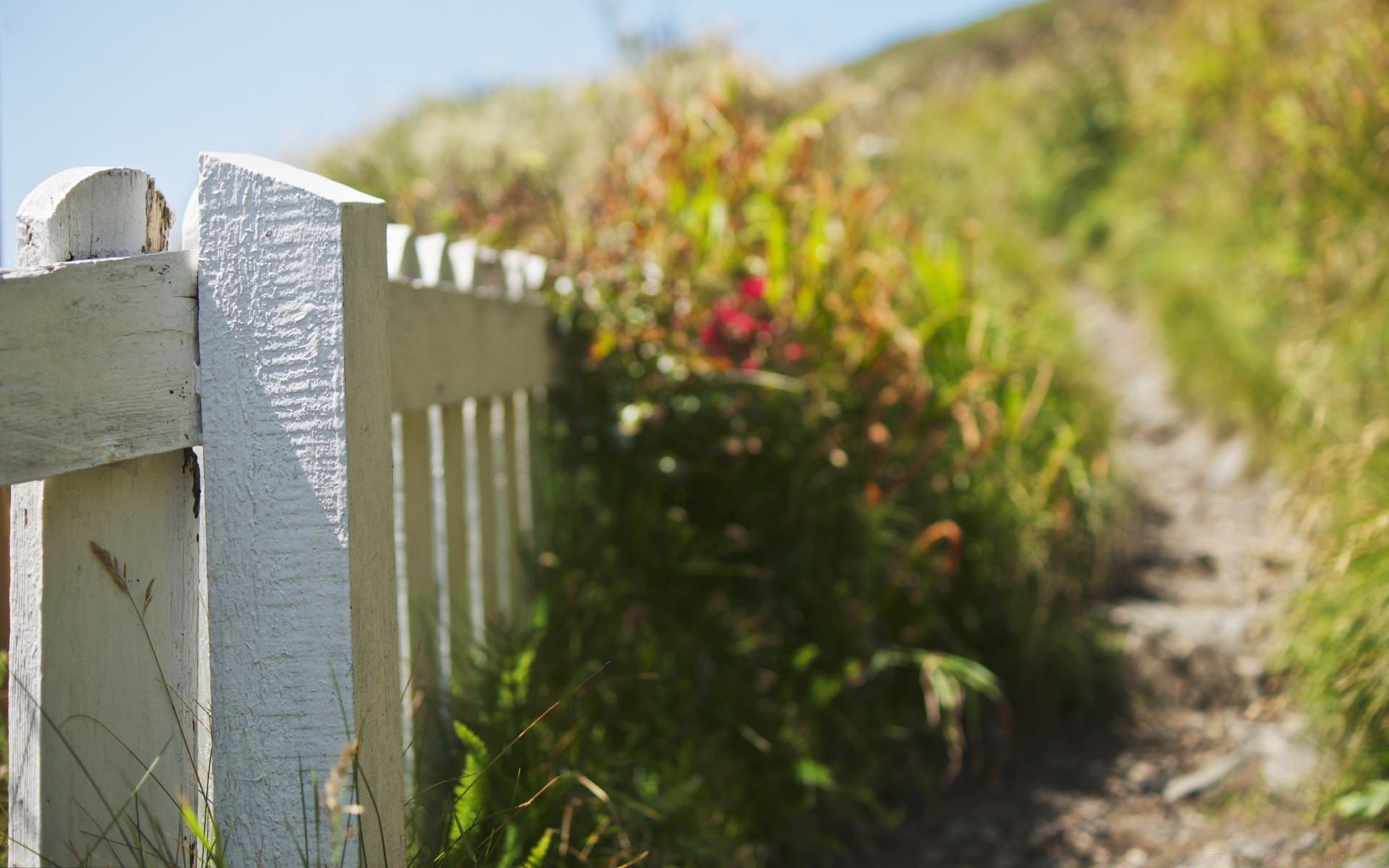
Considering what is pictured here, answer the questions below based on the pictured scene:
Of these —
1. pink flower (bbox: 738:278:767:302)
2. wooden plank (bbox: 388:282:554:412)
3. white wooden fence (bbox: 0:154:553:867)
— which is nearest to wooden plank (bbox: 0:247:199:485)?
white wooden fence (bbox: 0:154:553:867)

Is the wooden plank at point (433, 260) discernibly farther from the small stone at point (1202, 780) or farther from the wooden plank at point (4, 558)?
the small stone at point (1202, 780)

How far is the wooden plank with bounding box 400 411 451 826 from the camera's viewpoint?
1580mm

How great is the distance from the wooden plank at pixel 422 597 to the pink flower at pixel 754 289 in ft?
4.06

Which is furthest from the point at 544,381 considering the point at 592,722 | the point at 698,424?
the point at 592,722

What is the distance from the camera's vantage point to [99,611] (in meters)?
0.98

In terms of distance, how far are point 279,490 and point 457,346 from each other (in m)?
0.84

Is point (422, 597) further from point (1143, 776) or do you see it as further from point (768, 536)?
point (1143, 776)

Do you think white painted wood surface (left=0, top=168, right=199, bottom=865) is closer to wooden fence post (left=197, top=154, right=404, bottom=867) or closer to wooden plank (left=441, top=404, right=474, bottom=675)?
wooden fence post (left=197, top=154, right=404, bottom=867)

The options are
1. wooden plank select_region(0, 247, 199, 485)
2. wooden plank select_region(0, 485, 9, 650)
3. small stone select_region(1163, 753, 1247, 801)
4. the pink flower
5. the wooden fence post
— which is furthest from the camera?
the pink flower

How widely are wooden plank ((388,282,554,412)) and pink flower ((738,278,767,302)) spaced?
0.64m

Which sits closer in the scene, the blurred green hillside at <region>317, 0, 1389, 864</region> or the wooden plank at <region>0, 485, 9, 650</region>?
the wooden plank at <region>0, 485, 9, 650</region>

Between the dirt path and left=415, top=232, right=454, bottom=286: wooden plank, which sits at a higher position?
left=415, top=232, right=454, bottom=286: wooden plank

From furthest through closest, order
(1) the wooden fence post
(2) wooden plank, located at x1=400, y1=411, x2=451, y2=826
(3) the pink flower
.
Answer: (3) the pink flower, (2) wooden plank, located at x1=400, y1=411, x2=451, y2=826, (1) the wooden fence post

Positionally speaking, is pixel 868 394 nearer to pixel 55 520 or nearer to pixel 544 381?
pixel 544 381
